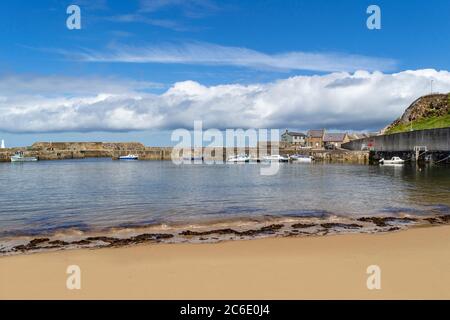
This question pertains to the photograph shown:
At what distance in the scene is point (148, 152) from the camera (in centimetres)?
11919

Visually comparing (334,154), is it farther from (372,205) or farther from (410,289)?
(410,289)

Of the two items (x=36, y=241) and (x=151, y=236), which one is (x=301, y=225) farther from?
(x=36, y=241)

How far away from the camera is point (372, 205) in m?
18.4

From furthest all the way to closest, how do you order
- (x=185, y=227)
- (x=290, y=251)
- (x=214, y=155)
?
1. (x=214, y=155)
2. (x=185, y=227)
3. (x=290, y=251)

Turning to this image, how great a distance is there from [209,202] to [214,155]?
94.8 metres

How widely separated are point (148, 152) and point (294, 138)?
4521 cm

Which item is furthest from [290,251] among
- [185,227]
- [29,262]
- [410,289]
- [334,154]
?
[334,154]

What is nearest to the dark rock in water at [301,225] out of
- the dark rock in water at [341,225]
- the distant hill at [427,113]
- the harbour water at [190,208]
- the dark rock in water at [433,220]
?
the dark rock in water at [341,225]

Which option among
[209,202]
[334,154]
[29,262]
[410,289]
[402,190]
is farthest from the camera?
[334,154]

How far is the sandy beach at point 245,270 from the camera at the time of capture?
21.8ft

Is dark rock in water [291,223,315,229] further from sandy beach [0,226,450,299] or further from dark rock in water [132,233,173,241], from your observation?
dark rock in water [132,233,173,241]

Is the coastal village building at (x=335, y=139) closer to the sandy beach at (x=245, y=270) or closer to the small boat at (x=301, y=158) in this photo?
the small boat at (x=301, y=158)

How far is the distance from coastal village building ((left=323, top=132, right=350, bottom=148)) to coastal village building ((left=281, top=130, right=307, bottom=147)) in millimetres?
7226

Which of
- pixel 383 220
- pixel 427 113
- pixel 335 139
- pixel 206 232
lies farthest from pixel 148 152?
pixel 206 232
